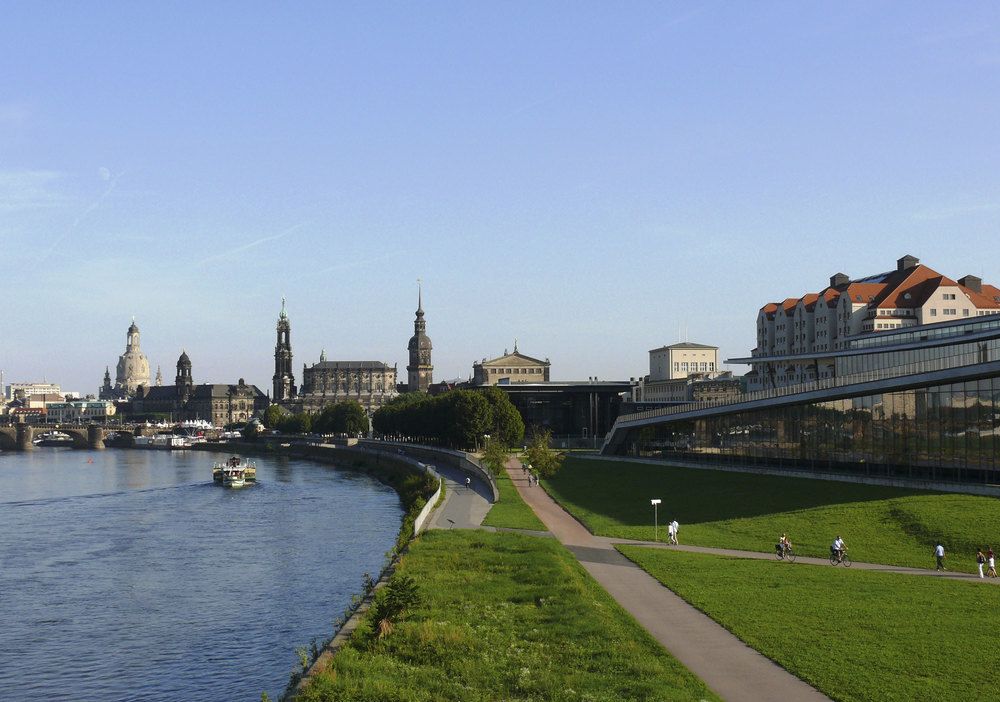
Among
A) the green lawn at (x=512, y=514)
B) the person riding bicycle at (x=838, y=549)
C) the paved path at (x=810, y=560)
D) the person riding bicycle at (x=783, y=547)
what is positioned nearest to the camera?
the paved path at (x=810, y=560)

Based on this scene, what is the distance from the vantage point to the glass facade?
53.0m

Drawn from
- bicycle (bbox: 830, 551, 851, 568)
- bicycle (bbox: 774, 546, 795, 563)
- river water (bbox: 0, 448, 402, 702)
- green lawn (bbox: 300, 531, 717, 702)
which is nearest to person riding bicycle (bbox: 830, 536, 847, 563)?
bicycle (bbox: 830, 551, 851, 568)

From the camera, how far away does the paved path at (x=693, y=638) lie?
80.3 feet

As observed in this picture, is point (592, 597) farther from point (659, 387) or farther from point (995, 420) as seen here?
point (659, 387)

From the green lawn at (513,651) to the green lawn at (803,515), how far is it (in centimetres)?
1379

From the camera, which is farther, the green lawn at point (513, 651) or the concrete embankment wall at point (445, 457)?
the concrete embankment wall at point (445, 457)

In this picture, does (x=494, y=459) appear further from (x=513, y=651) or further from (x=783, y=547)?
(x=513, y=651)

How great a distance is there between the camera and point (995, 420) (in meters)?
52.2

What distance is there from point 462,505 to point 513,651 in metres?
42.0

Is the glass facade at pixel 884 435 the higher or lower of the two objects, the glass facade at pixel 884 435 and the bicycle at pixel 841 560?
the higher

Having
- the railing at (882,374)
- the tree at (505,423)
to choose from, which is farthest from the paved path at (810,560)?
the tree at (505,423)

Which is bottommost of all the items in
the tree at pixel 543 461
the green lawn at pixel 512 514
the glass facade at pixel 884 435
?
the green lawn at pixel 512 514

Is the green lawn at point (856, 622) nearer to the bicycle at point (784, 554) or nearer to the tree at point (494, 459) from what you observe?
the bicycle at point (784, 554)

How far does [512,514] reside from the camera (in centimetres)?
6209
